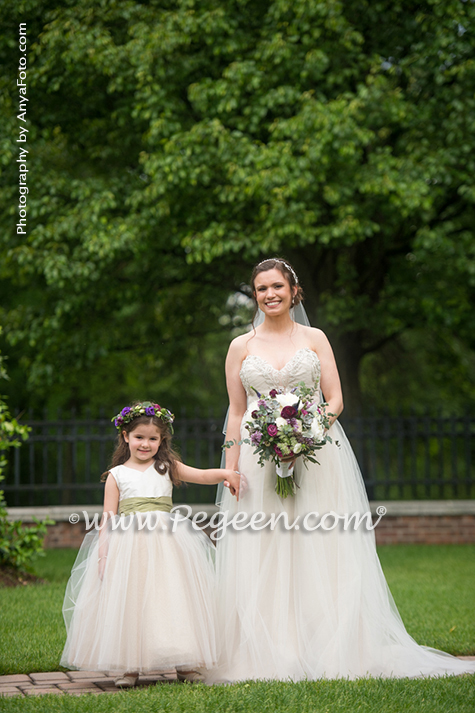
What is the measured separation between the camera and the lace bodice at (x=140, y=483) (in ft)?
13.5

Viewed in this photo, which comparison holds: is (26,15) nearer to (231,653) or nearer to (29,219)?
(29,219)

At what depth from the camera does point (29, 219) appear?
34.7 ft

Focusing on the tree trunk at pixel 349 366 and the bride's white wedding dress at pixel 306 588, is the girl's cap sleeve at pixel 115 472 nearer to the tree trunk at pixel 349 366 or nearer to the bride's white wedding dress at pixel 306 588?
the bride's white wedding dress at pixel 306 588

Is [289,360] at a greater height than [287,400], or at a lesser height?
greater

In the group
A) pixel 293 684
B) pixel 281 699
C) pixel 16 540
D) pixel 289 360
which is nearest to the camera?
pixel 281 699

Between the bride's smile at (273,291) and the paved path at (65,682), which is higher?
the bride's smile at (273,291)

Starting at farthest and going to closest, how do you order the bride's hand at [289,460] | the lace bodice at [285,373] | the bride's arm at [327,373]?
the bride's arm at [327,373], the lace bodice at [285,373], the bride's hand at [289,460]

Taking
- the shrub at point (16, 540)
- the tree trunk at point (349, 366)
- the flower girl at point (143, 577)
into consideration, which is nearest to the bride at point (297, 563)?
the flower girl at point (143, 577)

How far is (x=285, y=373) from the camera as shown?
4344 mm

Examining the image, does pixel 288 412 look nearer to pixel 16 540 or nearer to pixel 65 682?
pixel 65 682

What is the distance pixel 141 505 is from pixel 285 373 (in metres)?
1.13

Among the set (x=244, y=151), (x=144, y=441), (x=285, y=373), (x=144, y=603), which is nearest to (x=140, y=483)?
(x=144, y=441)

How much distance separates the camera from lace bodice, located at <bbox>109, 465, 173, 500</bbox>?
162 inches

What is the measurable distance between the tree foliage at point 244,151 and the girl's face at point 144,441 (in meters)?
5.16
